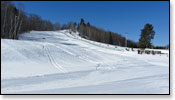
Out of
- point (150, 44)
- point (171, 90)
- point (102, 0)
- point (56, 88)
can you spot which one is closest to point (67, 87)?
point (56, 88)

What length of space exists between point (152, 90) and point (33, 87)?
12.4 ft

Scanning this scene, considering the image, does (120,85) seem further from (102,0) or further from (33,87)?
(102,0)

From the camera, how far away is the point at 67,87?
4.01 metres

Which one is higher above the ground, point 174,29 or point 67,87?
point 174,29

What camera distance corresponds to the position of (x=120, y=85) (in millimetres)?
4109

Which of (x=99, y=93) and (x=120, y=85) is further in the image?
(x=120, y=85)

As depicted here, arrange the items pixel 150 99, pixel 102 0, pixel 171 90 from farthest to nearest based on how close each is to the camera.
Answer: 1. pixel 102 0
2. pixel 171 90
3. pixel 150 99

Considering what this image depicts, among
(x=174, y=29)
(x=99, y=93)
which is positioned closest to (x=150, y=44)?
(x=174, y=29)

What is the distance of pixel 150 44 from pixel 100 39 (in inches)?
1110

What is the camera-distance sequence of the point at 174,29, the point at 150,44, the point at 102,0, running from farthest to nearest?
the point at 150,44 < the point at 102,0 < the point at 174,29

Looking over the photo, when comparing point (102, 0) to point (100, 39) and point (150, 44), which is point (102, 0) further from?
point (100, 39)

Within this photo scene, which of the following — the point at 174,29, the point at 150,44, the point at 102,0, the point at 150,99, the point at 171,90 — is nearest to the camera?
the point at 150,99

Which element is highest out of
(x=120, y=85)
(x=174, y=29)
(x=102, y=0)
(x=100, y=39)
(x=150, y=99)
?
(x=100, y=39)

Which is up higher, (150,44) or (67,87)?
(150,44)
